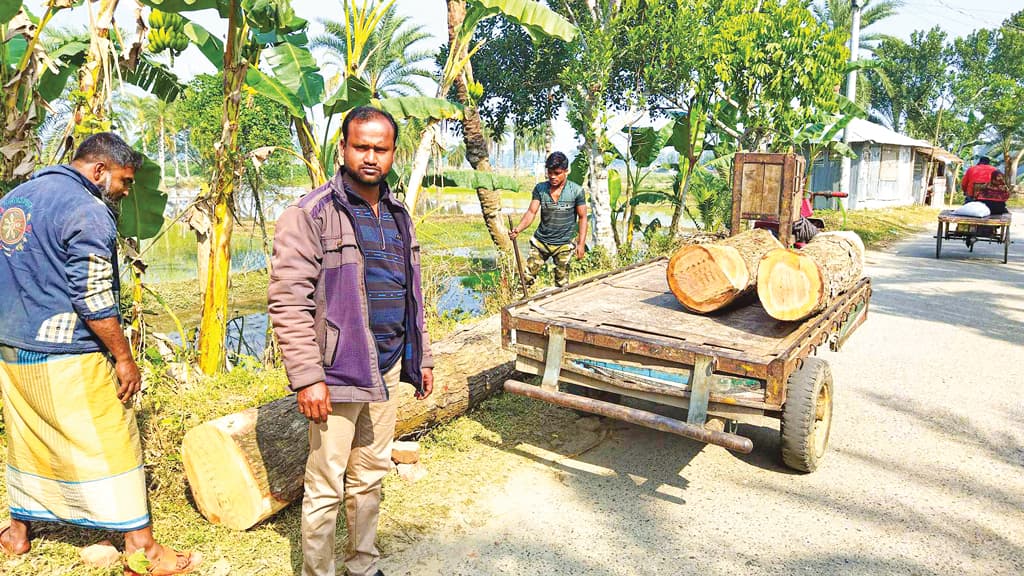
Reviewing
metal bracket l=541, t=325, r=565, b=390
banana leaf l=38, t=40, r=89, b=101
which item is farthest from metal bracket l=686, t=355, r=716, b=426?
banana leaf l=38, t=40, r=89, b=101

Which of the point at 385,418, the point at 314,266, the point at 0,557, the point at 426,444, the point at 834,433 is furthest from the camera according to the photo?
the point at 834,433

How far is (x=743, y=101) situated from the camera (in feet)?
37.7

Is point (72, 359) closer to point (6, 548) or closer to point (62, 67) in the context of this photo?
point (6, 548)

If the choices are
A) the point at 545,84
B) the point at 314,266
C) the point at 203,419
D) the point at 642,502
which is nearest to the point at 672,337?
the point at 642,502

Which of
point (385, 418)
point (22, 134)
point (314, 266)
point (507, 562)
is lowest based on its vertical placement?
point (507, 562)

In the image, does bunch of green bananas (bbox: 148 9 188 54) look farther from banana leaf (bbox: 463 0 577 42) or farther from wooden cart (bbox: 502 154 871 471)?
wooden cart (bbox: 502 154 871 471)

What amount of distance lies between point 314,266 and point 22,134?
275 centimetres

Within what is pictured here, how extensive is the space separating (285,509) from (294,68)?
11.5 feet

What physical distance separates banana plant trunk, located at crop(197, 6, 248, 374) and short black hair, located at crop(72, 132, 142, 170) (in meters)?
1.59

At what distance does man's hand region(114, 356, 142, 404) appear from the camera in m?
2.80

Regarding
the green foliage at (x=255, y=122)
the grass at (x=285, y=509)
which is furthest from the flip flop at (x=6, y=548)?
the green foliage at (x=255, y=122)

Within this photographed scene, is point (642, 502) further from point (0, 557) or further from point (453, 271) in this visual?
point (453, 271)

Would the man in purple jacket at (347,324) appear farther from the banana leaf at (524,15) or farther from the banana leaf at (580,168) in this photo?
the banana leaf at (580,168)

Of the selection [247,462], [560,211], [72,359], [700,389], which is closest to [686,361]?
[700,389]
